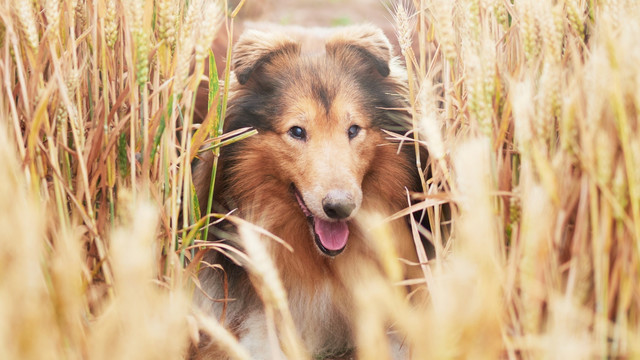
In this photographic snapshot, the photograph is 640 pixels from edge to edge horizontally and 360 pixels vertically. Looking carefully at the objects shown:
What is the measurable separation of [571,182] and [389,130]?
1.52 meters

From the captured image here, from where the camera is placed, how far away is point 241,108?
3.18 m

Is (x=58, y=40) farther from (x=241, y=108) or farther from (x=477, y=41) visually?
(x=477, y=41)

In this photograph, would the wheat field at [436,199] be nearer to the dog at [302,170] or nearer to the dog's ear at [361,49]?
the dog at [302,170]

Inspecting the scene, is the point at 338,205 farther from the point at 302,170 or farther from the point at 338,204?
the point at 302,170

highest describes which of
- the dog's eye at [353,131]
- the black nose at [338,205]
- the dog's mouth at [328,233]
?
the dog's eye at [353,131]

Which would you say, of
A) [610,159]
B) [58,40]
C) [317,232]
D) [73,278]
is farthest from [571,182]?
[58,40]

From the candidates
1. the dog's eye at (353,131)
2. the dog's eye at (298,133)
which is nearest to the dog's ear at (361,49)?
the dog's eye at (353,131)

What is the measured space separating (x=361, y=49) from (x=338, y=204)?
0.96 meters

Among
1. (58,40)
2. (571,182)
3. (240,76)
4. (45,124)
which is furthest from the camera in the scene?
(240,76)

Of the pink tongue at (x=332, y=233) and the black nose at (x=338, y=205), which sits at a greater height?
the black nose at (x=338, y=205)

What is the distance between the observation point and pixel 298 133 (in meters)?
3.06

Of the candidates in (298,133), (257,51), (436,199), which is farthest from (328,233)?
(257,51)

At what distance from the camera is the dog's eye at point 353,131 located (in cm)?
310

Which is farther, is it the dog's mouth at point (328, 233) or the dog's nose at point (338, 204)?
the dog's mouth at point (328, 233)
